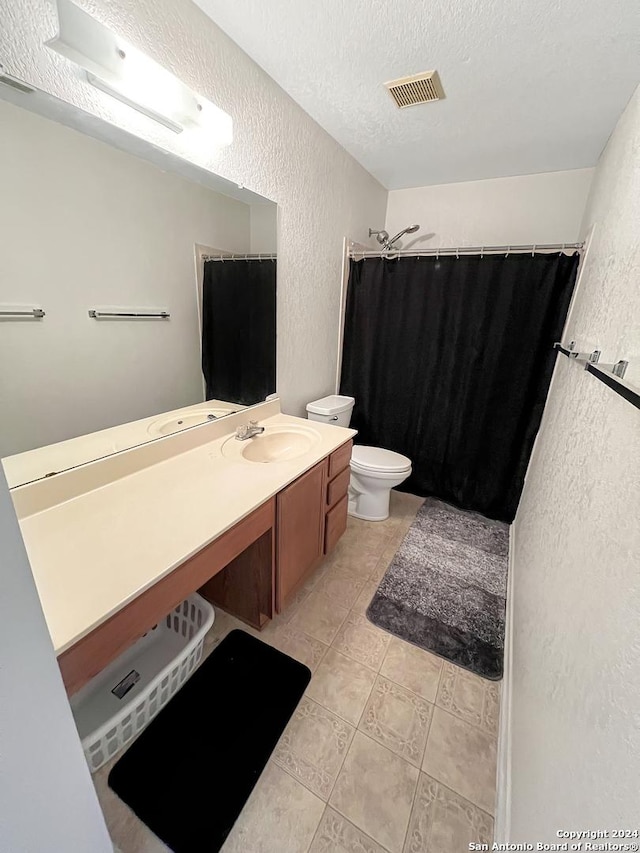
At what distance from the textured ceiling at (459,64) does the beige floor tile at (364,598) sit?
229 centimetres

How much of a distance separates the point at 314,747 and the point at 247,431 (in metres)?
1.19

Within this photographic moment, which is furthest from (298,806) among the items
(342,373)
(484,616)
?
(342,373)

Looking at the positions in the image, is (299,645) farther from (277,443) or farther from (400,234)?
(400,234)

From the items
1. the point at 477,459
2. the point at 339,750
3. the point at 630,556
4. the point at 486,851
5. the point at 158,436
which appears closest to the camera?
the point at 630,556

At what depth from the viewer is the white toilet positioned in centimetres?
210

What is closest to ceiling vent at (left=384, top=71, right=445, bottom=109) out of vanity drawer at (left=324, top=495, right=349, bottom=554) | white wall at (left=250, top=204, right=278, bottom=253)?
white wall at (left=250, top=204, right=278, bottom=253)

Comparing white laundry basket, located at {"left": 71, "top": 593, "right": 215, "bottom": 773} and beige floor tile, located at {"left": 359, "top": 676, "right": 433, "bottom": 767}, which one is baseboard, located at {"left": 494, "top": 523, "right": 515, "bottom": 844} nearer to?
beige floor tile, located at {"left": 359, "top": 676, "right": 433, "bottom": 767}

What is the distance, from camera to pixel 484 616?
63.1 inches

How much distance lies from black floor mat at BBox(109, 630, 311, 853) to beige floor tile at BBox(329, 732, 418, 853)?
0.25 m

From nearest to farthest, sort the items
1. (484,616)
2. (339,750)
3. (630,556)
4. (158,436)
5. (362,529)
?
(630,556) < (339,750) < (158,436) < (484,616) < (362,529)

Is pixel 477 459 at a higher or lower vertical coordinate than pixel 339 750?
higher

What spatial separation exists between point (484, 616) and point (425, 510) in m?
0.88

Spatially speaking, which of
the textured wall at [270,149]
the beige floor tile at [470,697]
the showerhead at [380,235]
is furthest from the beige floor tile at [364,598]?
the showerhead at [380,235]

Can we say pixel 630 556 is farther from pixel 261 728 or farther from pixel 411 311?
pixel 411 311
